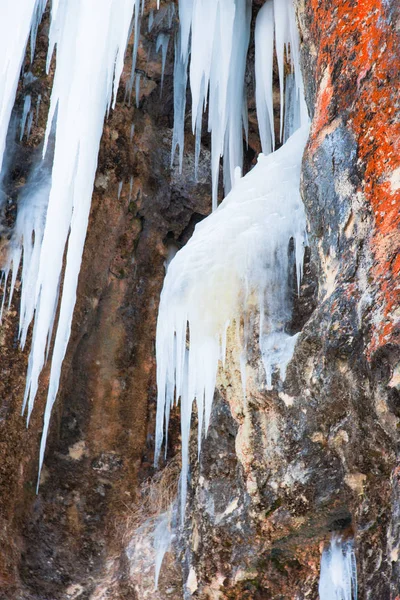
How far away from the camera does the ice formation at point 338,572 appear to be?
2.97m

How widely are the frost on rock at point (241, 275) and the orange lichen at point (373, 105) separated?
0.42 meters

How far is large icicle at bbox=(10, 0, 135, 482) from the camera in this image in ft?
12.8

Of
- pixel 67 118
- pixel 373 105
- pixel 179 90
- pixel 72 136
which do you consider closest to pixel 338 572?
pixel 373 105

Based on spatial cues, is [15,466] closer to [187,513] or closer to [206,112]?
[187,513]

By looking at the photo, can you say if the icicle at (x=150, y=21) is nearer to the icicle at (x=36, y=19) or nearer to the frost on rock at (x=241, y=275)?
the icicle at (x=36, y=19)

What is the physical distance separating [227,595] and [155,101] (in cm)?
285

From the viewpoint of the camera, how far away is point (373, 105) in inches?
108

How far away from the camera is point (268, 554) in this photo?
3490mm

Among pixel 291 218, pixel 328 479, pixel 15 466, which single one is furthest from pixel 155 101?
pixel 328 479

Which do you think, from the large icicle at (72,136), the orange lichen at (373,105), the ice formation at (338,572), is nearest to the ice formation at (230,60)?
the large icicle at (72,136)

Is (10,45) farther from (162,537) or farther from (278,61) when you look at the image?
(162,537)

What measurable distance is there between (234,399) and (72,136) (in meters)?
1.55

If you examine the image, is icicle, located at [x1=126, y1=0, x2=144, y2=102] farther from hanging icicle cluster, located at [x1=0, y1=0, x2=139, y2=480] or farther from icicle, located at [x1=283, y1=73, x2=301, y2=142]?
icicle, located at [x1=283, y1=73, x2=301, y2=142]

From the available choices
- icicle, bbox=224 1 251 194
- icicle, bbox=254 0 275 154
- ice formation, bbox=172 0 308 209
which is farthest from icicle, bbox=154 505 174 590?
icicle, bbox=254 0 275 154
